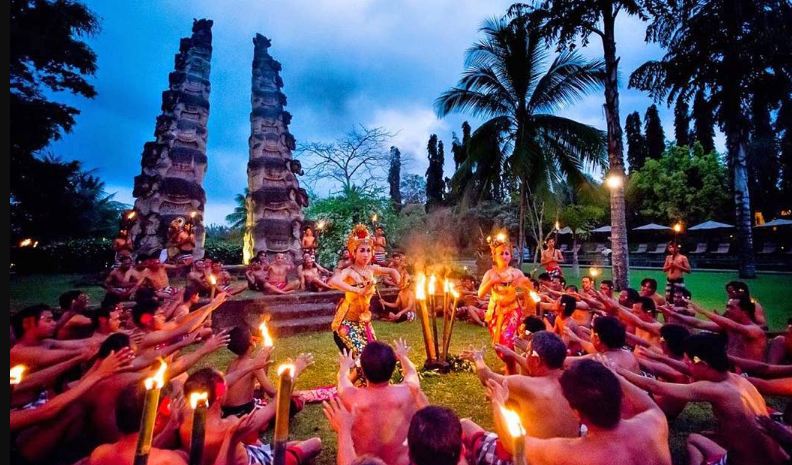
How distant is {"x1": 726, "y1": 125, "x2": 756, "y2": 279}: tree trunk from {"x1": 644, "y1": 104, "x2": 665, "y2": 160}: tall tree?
29020mm

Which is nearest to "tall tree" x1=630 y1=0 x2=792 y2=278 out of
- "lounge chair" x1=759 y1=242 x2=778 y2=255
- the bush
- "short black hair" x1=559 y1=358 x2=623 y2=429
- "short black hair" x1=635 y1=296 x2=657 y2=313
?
"lounge chair" x1=759 y1=242 x2=778 y2=255

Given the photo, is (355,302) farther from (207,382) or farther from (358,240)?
(207,382)

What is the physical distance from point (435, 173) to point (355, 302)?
4411 cm

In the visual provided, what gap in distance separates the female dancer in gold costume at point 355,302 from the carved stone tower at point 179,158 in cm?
1264

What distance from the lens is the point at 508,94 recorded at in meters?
14.5

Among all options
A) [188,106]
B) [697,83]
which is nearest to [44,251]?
[188,106]

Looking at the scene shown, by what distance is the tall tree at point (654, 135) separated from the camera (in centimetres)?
4159

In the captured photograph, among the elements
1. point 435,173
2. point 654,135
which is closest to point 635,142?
point 654,135

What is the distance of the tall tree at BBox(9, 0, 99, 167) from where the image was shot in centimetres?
1299

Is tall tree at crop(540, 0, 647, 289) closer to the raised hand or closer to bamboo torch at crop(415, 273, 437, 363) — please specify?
bamboo torch at crop(415, 273, 437, 363)

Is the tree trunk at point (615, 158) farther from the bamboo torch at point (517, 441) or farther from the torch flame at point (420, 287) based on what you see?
the bamboo torch at point (517, 441)

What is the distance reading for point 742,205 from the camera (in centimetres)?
1579

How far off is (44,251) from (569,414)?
26311 millimetres

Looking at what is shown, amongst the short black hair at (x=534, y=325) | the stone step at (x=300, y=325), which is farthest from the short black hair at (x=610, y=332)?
the stone step at (x=300, y=325)
